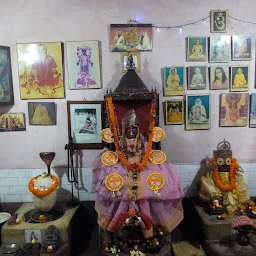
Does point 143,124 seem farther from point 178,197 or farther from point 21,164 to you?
point 21,164

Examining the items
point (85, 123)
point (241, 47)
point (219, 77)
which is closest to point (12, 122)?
point (85, 123)

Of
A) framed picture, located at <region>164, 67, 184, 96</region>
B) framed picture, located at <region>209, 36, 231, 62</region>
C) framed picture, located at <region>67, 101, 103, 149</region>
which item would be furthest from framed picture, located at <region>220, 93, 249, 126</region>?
framed picture, located at <region>67, 101, 103, 149</region>

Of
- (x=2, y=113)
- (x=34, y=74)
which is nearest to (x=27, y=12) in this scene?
(x=34, y=74)

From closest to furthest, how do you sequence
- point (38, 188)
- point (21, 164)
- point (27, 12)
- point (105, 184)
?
point (105, 184) → point (38, 188) → point (27, 12) → point (21, 164)

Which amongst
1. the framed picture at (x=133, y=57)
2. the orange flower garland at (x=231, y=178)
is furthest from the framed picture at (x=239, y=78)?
the framed picture at (x=133, y=57)

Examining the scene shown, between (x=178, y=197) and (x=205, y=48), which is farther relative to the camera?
(x=205, y=48)

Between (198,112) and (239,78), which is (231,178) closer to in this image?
(198,112)

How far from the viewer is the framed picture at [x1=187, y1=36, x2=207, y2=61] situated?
4191 millimetres

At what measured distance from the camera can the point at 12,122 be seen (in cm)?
434

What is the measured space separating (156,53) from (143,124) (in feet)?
3.37

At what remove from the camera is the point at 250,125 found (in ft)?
14.3

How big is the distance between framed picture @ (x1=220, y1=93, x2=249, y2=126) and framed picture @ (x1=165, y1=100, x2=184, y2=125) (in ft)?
1.92

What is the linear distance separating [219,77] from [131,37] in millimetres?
1375

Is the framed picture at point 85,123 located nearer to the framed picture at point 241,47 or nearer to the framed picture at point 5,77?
the framed picture at point 5,77
